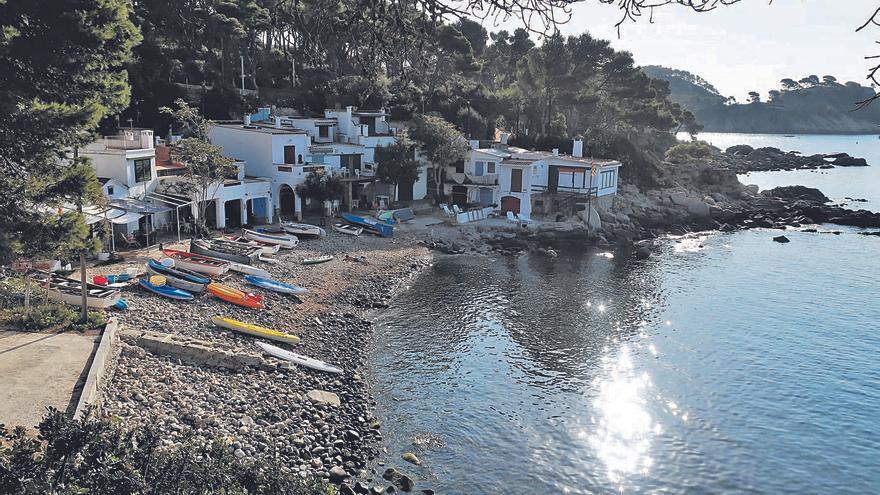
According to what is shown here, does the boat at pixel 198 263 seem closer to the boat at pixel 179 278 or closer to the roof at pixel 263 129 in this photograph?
the boat at pixel 179 278

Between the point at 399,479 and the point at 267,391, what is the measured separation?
547cm

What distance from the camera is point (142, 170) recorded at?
115 feet

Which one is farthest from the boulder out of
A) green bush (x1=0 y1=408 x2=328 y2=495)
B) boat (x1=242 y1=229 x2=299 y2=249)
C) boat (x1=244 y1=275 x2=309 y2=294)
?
green bush (x1=0 y1=408 x2=328 y2=495)

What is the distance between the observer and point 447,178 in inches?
2149

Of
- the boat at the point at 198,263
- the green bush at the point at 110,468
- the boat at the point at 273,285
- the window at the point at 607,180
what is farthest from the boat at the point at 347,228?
the green bush at the point at 110,468

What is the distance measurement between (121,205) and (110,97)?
55.7ft

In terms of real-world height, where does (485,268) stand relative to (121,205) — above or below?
below

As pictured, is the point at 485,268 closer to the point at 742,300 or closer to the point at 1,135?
the point at 742,300

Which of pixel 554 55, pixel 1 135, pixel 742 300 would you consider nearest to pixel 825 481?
pixel 742 300

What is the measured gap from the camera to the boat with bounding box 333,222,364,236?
141 ft

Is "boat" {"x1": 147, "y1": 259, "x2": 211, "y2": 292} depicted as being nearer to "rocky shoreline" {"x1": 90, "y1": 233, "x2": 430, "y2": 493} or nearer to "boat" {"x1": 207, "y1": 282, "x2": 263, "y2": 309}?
"boat" {"x1": 207, "y1": 282, "x2": 263, "y2": 309}

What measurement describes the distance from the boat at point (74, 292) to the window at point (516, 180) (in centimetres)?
3302

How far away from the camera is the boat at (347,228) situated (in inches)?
1688

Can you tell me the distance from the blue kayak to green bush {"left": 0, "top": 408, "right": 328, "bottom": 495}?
15.5 meters
